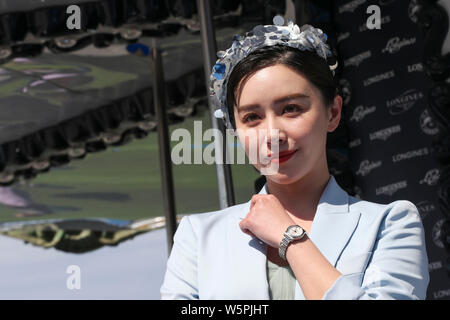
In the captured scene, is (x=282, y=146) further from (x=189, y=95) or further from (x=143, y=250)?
(x=143, y=250)

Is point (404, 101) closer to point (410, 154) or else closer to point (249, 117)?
point (410, 154)

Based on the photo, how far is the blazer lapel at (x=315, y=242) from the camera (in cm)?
132

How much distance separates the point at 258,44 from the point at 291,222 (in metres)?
0.38

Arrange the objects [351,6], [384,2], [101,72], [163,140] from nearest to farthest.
Result: [384,2], [351,6], [163,140], [101,72]

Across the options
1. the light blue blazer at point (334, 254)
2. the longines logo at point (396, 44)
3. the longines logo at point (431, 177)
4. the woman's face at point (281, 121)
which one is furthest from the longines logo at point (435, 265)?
the woman's face at point (281, 121)

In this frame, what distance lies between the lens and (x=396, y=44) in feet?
13.4

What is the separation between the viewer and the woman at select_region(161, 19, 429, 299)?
1317 mm

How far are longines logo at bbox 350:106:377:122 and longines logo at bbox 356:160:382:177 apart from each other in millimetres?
256

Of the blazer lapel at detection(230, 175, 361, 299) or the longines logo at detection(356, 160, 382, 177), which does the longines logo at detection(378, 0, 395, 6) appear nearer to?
the longines logo at detection(356, 160, 382, 177)

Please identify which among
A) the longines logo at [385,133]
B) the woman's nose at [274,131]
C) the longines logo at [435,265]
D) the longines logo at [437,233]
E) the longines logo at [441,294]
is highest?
the longines logo at [385,133]

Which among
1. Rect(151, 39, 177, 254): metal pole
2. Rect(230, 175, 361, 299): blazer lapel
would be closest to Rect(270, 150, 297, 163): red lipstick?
Rect(230, 175, 361, 299): blazer lapel

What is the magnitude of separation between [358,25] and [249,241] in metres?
3.03

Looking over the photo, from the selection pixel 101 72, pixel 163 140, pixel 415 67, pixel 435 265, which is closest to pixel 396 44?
pixel 415 67

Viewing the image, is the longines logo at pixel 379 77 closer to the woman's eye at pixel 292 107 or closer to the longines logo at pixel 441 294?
the longines logo at pixel 441 294
